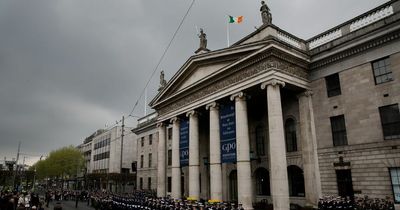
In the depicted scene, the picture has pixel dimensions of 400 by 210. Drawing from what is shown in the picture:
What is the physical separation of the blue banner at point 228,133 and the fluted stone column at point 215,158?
562 mm

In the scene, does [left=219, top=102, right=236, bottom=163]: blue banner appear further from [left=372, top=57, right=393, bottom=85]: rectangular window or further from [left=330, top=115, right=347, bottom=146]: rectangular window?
[left=372, top=57, right=393, bottom=85]: rectangular window

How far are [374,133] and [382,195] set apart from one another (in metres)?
3.67

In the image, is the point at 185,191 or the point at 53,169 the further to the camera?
the point at 53,169

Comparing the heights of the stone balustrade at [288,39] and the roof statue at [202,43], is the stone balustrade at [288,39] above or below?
below

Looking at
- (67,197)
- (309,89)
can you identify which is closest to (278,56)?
(309,89)

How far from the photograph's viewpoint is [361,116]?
19.2 m

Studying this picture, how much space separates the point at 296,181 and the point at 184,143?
35.6 feet

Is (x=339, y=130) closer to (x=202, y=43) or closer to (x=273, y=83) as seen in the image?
(x=273, y=83)

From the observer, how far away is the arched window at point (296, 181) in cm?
2264

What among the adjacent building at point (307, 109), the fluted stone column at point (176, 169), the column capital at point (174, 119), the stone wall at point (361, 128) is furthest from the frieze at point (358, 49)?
the fluted stone column at point (176, 169)

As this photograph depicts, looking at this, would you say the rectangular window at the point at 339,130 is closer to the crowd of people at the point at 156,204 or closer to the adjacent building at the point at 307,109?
the adjacent building at the point at 307,109

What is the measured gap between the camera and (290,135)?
77.4ft

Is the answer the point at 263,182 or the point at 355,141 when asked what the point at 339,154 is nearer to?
the point at 355,141

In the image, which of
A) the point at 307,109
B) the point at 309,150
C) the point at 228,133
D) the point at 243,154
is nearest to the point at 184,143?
the point at 228,133
